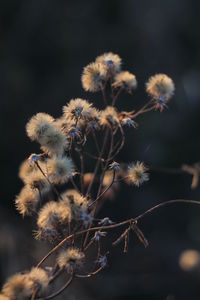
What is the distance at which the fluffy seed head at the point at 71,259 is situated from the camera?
1.38 m

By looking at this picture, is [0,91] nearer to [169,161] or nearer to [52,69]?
[52,69]

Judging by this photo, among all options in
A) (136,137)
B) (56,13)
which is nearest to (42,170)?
(136,137)

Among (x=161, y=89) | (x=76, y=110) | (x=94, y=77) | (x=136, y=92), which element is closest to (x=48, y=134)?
(x=76, y=110)

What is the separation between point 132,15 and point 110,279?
4467mm

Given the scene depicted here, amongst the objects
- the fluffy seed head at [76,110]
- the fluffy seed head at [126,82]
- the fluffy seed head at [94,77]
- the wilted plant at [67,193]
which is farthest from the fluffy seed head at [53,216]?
the fluffy seed head at [126,82]

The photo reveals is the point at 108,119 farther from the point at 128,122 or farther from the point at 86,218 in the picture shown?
the point at 86,218

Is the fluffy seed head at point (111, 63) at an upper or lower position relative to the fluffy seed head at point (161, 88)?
upper

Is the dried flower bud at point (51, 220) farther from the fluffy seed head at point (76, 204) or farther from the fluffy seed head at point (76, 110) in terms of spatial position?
the fluffy seed head at point (76, 110)

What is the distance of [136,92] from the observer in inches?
269

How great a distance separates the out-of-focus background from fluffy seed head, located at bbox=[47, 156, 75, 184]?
3.18 m

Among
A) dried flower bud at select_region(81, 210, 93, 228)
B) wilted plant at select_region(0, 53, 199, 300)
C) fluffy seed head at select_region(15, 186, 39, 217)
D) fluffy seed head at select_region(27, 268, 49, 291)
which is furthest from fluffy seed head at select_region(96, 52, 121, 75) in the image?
fluffy seed head at select_region(27, 268, 49, 291)

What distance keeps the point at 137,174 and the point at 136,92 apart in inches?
210

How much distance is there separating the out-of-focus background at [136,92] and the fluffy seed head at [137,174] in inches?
123

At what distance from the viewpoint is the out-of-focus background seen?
557cm
